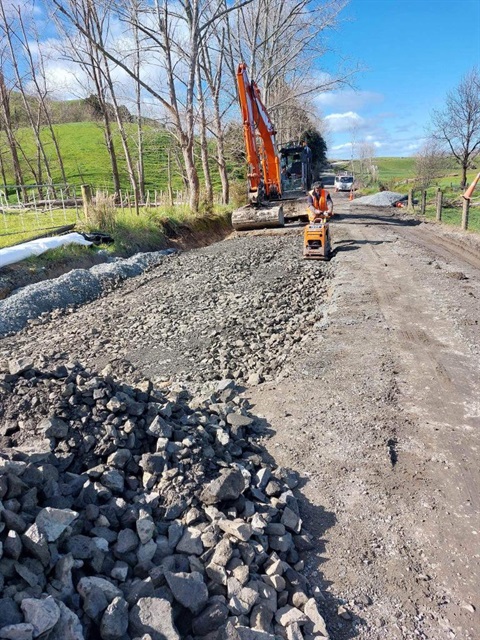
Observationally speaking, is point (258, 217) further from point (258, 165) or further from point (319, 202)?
point (319, 202)

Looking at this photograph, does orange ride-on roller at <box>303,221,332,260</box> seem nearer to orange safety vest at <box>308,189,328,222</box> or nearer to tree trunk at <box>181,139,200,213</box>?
orange safety vest at <box>308,189,328,222</box>

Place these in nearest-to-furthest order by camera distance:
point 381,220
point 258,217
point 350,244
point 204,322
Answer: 1. point 204,322
2. point 350,244
3. point 258,217
4. point 381,220

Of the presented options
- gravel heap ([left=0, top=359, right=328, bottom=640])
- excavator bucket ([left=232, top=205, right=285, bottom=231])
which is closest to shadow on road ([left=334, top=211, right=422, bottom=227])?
excavator bucket ([left=232, top=205, right=285, bottom=231])

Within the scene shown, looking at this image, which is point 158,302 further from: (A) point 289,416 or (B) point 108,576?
(B) point 108,576

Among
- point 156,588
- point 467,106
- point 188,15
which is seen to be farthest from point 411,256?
point 467,106

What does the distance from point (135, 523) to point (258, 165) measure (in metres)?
14.6

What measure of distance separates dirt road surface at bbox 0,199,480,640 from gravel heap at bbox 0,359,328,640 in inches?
13.7

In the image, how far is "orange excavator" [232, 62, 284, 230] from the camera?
1459 cm

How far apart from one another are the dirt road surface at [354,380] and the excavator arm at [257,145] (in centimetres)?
532

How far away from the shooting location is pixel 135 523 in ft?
9.18

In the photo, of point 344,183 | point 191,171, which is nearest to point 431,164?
point 344,183

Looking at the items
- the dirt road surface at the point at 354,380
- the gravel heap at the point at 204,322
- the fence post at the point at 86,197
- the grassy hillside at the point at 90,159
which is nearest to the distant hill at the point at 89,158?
the grassy hillside at the point at 90,159

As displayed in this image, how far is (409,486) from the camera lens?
3.52m

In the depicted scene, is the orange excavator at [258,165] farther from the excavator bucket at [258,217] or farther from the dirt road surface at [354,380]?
the dirt road surface at [354,380]
